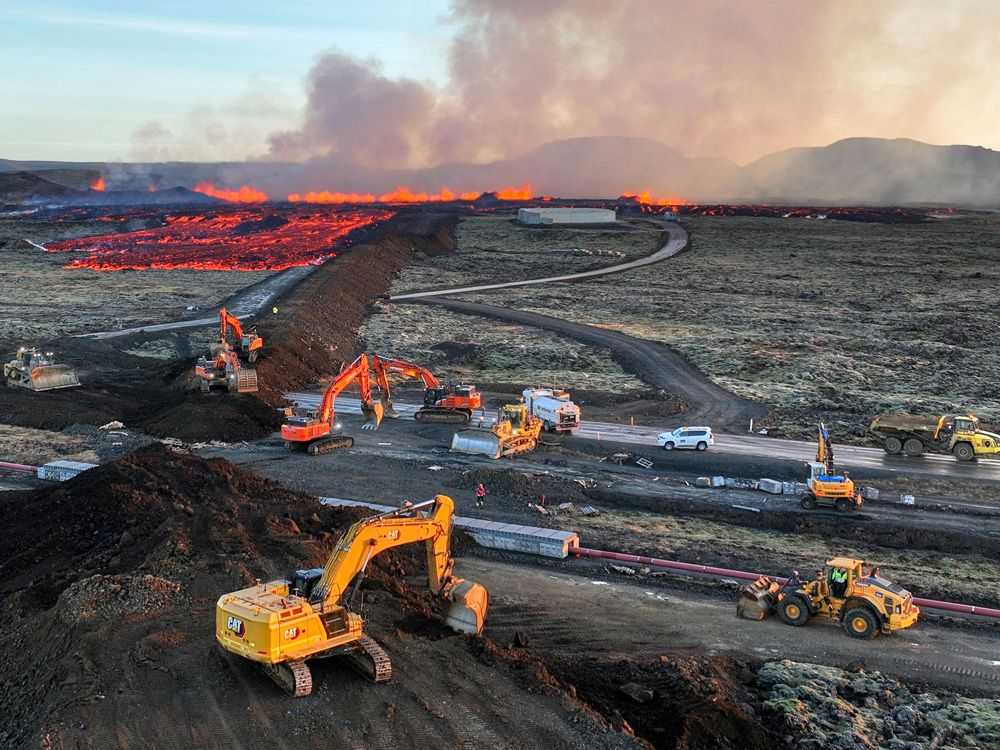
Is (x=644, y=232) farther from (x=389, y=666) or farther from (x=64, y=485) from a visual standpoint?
(x=389, y=666)

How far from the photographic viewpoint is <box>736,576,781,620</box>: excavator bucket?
2550 cm

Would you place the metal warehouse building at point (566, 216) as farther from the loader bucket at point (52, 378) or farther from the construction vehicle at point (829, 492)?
the construction vehicle at point (829, 492)

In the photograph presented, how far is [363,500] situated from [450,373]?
25.7 metres

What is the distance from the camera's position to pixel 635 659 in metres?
23.2

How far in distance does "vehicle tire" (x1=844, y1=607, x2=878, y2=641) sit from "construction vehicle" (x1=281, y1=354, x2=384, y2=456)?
2424 cm

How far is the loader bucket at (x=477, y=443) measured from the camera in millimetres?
42062

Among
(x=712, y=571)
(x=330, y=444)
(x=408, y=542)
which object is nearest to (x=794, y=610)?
(x=712, y=571)

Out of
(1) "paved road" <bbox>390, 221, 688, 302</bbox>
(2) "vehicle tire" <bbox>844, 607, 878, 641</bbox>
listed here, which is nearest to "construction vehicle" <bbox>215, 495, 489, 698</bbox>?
(2) "vehicle tire" <bbox>844, 607, 878, 641</bbox>

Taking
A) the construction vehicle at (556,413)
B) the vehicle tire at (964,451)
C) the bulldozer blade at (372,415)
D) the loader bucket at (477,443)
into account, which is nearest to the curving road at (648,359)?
the construction vehicle at (556,413)

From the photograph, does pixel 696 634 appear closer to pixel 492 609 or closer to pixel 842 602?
pixel 842 602

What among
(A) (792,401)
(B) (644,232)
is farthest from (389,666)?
(B) (644,232)

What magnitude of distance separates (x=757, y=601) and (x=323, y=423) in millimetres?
23335

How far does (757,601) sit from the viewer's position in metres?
25.5

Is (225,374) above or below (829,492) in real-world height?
below
